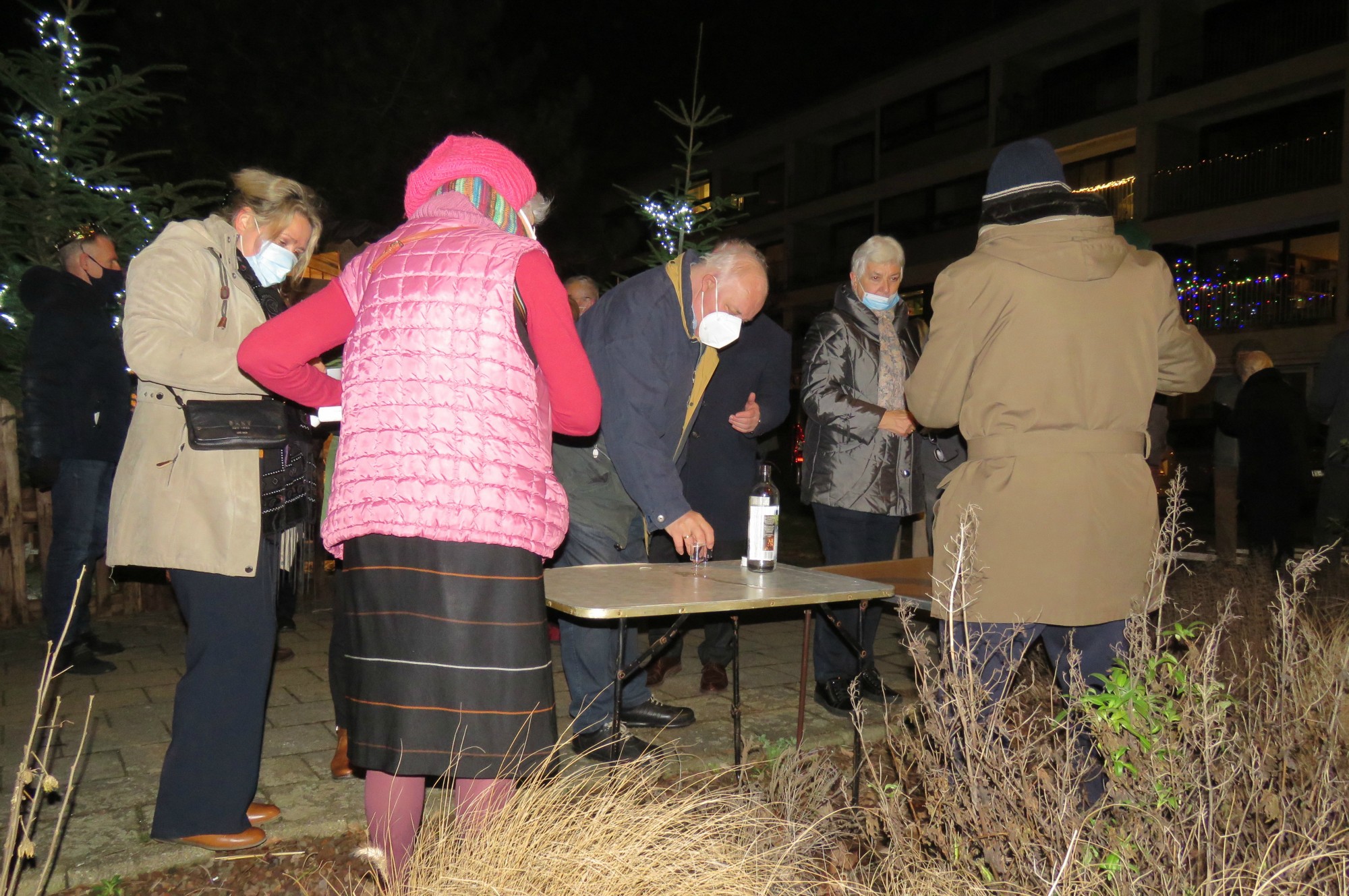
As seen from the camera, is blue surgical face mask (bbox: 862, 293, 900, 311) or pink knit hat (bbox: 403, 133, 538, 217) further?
blue surgical face mask (bbox: 862, 293, 900, 311)

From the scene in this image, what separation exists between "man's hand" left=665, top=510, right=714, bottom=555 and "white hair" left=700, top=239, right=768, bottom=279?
956mm

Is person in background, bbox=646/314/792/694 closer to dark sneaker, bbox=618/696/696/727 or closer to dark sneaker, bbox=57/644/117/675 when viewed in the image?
dark sneaker, bbox=618/696/696/727

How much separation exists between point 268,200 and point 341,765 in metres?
2.06

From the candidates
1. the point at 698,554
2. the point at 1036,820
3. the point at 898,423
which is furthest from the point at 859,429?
the point at 1036,820

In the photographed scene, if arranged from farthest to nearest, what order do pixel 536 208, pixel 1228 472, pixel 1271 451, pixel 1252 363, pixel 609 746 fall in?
pixel 1228 472 → pixel 1252 363 → pixel 1271 451 → pixel 609 746 → pixel 536 208

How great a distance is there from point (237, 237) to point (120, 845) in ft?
6.25

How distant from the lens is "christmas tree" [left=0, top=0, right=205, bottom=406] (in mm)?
6492

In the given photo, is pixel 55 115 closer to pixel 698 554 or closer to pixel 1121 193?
pixel 698 554

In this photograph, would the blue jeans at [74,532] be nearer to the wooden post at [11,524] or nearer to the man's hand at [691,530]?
the wooden post at [11,524]

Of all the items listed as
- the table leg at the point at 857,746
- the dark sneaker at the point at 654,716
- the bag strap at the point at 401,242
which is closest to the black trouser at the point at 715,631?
the dark sneaker at the point at 654,716

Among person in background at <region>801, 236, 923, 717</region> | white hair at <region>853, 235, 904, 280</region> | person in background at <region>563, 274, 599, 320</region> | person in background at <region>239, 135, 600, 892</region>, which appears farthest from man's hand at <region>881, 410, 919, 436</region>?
person in background at <region>239, 135, 600, 892</region>

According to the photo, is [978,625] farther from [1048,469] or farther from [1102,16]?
[1102,16]

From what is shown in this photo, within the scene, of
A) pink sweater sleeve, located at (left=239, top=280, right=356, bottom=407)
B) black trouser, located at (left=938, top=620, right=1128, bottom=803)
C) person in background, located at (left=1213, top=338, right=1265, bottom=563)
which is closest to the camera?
pink sweater sleeve, located at (left=239, top=280, right=356, bottom=407)

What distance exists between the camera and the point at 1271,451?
8.47 meters
